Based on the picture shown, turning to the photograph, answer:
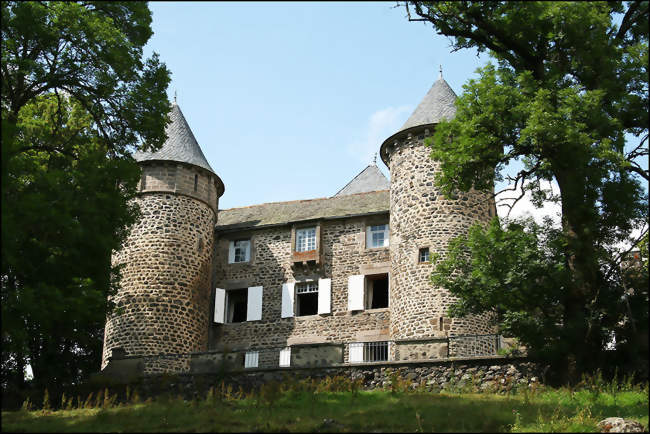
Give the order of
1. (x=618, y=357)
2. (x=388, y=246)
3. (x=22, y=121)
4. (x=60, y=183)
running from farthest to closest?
(x=388, y=246) → (x=22, y=121) → (x=618, y=357) → (x=60, y=183)

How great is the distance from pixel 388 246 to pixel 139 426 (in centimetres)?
1541

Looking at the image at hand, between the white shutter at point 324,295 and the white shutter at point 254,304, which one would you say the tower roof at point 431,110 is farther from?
the white shutter at point 254,304

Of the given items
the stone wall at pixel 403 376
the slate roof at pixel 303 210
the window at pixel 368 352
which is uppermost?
the slate roof at pixel 303 210

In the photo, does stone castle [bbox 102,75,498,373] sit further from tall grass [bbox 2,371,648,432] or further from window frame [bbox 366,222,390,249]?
tall grass [bbox 2,371,648,432]

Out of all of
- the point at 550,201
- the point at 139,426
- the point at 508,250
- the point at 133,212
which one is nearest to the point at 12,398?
the point at 133,212

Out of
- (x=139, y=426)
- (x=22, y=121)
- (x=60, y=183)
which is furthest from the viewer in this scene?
(x=22, y=121)

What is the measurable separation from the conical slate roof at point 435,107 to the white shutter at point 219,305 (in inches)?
343

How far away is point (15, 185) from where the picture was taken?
693 inches

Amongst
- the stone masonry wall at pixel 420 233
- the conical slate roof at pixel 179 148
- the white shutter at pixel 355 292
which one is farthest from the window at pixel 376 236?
the conical slate roof at pixel 179 148

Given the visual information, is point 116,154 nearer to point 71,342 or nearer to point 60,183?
point 60,183

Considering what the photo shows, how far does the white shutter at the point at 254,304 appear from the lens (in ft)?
98.2

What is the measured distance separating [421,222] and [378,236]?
3.17 m

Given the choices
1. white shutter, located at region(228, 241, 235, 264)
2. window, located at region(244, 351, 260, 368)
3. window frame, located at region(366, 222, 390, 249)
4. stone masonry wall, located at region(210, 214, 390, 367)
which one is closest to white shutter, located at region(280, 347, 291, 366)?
window, located at region(244, 351, 260, 368)

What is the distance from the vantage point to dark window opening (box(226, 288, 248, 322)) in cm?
3141
